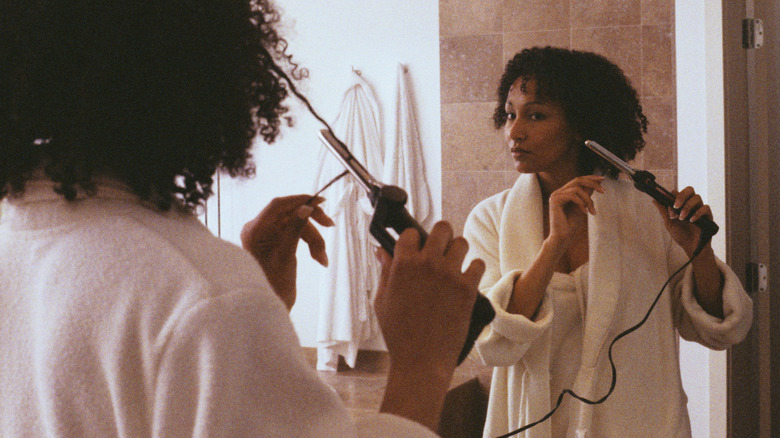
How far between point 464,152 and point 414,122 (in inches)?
28.6

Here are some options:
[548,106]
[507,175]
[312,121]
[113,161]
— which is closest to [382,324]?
[113,161]

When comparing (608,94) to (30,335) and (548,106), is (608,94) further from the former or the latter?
(30,335)

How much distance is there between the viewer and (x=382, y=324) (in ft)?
1.62

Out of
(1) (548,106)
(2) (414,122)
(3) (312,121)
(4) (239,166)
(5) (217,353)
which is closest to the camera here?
(5) (217,353)

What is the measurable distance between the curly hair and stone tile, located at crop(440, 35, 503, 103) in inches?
35.8

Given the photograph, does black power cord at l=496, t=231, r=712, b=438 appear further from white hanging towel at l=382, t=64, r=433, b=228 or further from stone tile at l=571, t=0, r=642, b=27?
white hanging towel at l=382, t=64, r=433, b=228

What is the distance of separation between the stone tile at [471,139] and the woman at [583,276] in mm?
902

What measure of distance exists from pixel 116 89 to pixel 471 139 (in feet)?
5.99

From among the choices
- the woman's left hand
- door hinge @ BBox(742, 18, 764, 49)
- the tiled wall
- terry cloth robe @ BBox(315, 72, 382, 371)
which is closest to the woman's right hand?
the woman's left hand

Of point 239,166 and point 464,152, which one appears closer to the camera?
point 239,166

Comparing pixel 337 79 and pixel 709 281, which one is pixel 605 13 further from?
pixel 337 79

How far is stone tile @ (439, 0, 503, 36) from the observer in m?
2.14

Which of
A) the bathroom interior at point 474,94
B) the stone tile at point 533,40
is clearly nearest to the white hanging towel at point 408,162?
the bathroom interior at point 474,94

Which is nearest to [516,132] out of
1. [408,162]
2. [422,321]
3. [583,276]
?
[583,276]
